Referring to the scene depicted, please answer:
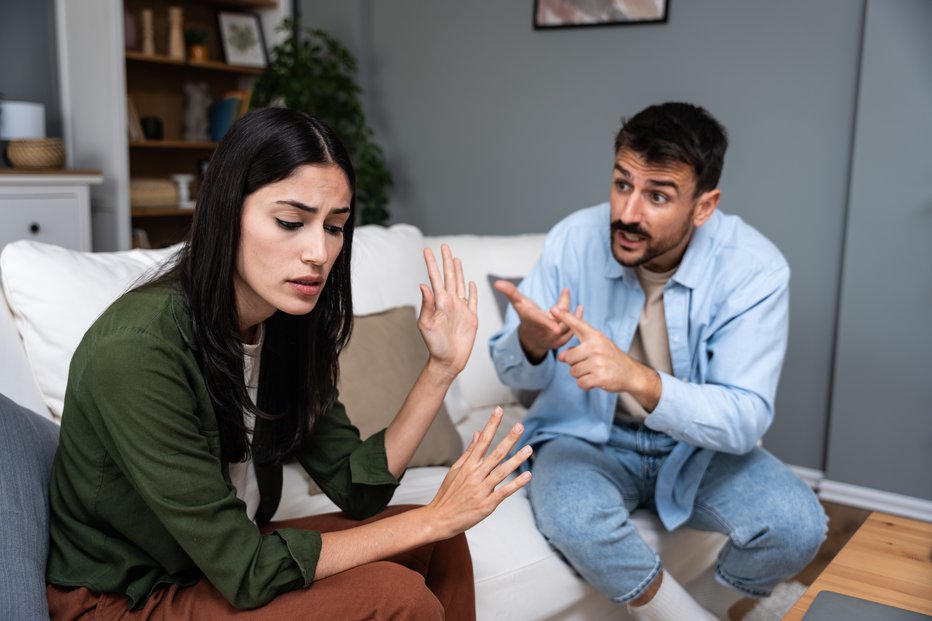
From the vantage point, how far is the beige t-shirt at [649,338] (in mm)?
1849

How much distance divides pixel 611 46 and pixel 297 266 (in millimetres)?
2490

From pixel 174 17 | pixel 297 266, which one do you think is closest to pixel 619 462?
pixel 297 266

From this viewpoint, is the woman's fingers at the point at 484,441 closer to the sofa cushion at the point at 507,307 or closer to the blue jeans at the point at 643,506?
the blue jeans at the point at 643,506

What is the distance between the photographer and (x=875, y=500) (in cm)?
282

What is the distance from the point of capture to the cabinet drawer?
308cm

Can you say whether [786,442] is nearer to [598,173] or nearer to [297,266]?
[598,173]

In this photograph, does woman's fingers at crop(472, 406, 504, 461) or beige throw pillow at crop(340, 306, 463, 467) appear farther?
beige throw pillow at crop(340, 306, 463, 467)

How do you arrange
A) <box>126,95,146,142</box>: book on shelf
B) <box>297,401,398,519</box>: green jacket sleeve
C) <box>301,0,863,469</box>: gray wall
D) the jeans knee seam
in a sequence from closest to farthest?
<box>297,401,398,519</box>: green jacket sleeve < the jeans knee seam < <box>301,0,863,469</box>: gray wall < <box>126,95,146,142</box>: book on shelf

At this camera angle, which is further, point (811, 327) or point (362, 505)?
point (811, 327)

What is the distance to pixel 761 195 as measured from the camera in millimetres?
3000

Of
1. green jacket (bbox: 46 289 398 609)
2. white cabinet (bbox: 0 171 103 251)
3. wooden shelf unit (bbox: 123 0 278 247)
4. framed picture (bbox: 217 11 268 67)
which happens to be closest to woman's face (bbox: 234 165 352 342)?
green jacket (bbox: 46 289 398 609)

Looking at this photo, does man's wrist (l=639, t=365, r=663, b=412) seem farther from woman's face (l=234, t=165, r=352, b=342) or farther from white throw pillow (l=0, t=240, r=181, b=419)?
white throw pillow (l=0, t=240, r=181, b=419)

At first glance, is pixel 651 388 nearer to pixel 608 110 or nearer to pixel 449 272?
pixel 449 272

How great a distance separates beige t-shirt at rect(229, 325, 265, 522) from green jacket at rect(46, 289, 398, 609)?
3.5 inches
